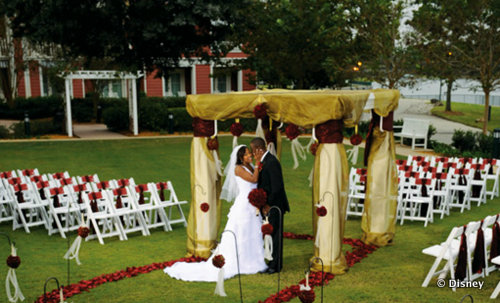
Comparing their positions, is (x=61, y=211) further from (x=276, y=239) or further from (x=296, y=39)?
(x=296, y=39)

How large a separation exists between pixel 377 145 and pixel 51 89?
110 feet

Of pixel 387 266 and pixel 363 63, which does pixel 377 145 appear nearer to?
pixel 387 266

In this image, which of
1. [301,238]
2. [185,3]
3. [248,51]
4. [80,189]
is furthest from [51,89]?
[301,238]

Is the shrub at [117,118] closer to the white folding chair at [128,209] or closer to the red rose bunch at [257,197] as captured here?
the white folding chair at [128,209]

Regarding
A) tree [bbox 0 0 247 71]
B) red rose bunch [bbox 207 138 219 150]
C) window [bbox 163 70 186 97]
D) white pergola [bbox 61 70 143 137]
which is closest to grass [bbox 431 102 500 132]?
tree [bbox 0 0 247 71]

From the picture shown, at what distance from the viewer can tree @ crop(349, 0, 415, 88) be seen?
26.5 meters

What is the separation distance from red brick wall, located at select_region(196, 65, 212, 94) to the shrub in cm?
1321

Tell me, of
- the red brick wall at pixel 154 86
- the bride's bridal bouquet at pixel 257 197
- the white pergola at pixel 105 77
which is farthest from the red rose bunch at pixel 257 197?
the red brick wall at pixel 154 86

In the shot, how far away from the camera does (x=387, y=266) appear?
899 centimetres

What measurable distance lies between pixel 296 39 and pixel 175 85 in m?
17.0

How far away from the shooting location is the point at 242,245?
8.59m

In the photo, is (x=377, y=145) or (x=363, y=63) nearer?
(x=377, y=145)

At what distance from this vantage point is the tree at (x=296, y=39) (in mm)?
27328

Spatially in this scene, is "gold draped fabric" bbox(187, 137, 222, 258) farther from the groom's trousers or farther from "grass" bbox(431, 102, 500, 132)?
"grass" bbox(431, 102, 500, 132)
